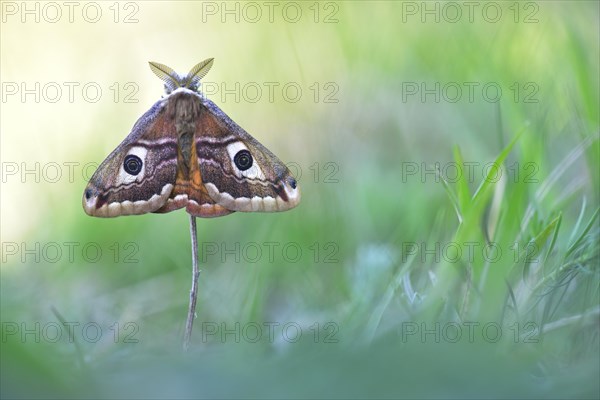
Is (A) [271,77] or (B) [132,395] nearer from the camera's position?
(B) [132,395]

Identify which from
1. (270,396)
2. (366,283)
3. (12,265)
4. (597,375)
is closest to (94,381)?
(270,396)

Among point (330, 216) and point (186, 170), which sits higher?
point (186, 170)

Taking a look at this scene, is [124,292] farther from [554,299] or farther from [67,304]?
[554,299]

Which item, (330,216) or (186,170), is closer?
(186,170)

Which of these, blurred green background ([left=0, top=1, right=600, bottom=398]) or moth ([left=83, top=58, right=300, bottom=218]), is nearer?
blurred green background ([left=0, top=1, right=600, bottom=398])
